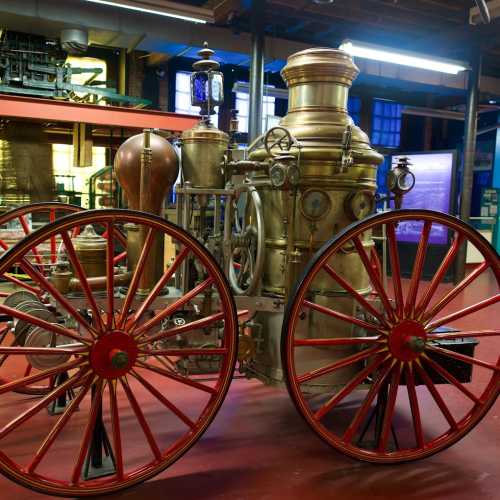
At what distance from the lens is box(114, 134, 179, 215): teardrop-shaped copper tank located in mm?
2502

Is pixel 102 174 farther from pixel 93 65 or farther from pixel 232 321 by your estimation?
pixel 232 321

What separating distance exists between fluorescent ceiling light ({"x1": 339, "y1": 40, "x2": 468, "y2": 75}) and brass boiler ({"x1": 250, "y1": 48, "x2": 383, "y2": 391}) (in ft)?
11.3

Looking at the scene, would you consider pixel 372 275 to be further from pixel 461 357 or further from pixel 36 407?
pixel 36 407

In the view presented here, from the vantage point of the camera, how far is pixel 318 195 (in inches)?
105

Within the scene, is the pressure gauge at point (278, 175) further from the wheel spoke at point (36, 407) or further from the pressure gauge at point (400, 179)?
the wheel spoke at point (36, 407)

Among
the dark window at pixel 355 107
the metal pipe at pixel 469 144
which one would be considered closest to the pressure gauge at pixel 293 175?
the metal pipe at pixel 469 144

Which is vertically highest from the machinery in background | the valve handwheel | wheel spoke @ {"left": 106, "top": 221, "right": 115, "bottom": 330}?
the machinery in background

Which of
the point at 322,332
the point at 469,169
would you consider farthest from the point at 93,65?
the point at 322,332

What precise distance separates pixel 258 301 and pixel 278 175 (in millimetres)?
641

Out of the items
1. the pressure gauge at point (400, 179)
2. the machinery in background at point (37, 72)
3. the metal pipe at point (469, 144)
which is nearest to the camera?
the pressure gauge at point (400, 179)

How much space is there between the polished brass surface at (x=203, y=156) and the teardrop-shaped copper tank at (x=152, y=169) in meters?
0.08

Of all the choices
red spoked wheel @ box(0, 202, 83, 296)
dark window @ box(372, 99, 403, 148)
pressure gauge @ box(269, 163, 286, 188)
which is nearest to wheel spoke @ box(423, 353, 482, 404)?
pressure gauge @ box(269, 163, 286, 188)

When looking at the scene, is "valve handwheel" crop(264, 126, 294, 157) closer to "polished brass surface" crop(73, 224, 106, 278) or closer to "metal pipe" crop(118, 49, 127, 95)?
"polished brass surface" crop(73, 224, 106, 278)

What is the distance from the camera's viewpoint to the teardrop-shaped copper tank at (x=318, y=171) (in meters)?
2.68
